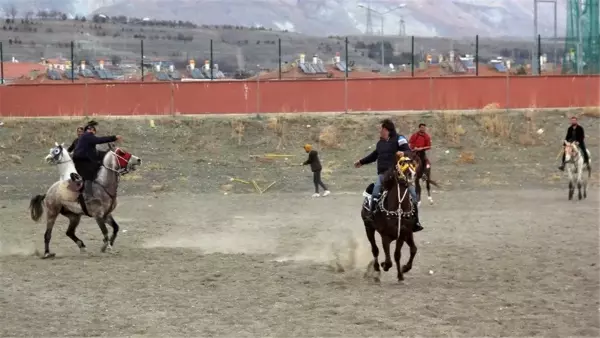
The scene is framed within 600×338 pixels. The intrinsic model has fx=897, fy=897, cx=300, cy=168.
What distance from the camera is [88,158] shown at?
15891 mm

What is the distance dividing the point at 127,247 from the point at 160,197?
986 centimetres

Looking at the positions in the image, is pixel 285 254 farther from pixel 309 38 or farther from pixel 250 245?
pixel 309 38

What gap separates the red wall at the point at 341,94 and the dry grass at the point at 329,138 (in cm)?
312

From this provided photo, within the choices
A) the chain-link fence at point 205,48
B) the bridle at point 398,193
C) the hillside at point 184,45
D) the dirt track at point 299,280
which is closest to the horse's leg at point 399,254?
the dirt track at point 299,280

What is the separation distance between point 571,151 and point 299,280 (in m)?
12.6

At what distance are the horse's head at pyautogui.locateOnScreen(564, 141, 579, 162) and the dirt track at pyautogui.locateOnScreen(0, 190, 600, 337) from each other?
1.92m

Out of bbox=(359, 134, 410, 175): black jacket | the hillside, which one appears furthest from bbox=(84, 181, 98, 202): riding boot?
the hillside

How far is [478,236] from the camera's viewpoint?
55.5ft

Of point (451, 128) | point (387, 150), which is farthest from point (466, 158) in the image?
point (387, 150)

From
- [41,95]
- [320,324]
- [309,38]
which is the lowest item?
[320,324]

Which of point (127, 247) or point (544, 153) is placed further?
point (544, 153)

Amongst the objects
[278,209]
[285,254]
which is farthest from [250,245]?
[278,209]

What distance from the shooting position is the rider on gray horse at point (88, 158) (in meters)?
15.8

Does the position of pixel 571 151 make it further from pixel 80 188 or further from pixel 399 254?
pixel 80 188
